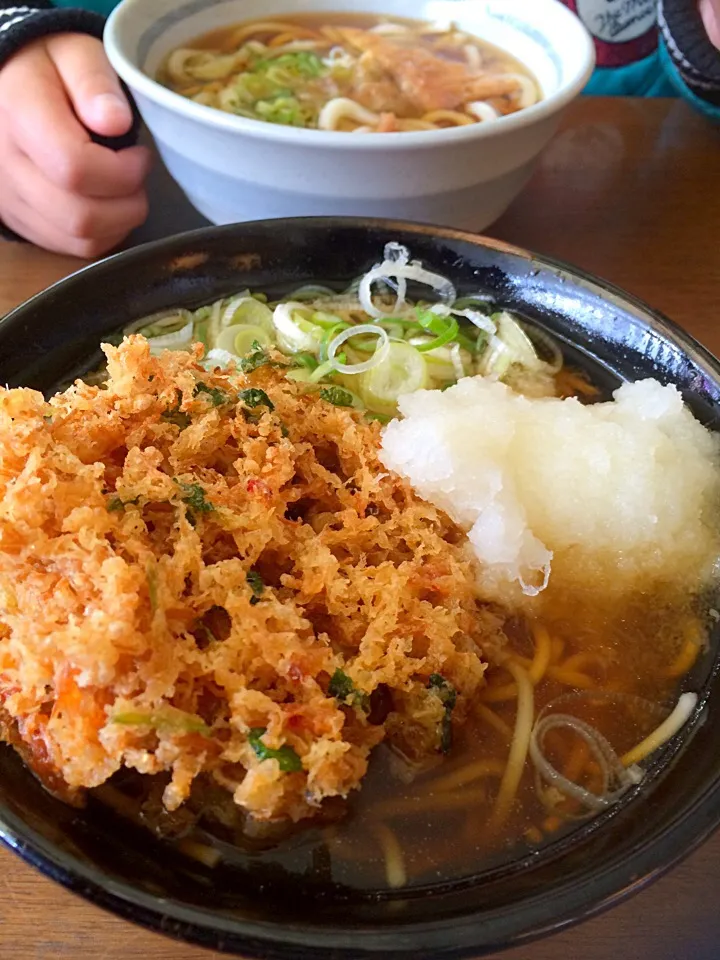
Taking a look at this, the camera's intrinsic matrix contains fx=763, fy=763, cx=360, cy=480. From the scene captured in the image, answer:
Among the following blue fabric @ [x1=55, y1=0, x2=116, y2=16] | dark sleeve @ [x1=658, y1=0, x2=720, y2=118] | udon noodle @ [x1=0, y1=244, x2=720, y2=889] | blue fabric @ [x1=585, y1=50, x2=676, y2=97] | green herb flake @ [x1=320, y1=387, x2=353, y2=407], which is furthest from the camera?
blue fabric @ [x1=585, y1=50, x2=676, y2=97]

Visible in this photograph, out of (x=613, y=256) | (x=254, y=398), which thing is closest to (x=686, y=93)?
(x=613, y=256)

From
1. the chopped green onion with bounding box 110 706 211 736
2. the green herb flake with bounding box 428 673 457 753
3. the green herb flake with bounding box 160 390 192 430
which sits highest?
the green herb flake with bounding box 160 390 192 430

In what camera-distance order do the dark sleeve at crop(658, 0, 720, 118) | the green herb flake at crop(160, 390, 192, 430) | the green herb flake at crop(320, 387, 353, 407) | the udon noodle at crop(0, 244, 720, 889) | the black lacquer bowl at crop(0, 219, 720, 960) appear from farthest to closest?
the dark sleeve at crop(658, 0, 720, 118), the green herb flake at crop(320, 387, 353, 407), the green herb flake at crop(160, 390, 192, 430), the udon noodle at crop(0, 244, 720, 889), the black lacquer bowl at crop(0, 219, 720, 960)

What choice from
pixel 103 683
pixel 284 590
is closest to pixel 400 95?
pixel 284 590

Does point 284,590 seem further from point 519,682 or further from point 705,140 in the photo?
point 705,140

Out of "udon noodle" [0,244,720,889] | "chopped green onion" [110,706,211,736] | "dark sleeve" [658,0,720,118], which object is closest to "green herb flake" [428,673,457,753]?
"udon noodle" [0,244,720,889]

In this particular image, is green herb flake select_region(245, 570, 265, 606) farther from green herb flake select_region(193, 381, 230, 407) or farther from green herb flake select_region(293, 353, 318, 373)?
green herb flake select_region(293, 353, 318, 373)

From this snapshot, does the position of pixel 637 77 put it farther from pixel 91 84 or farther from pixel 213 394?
pixel 213 394
